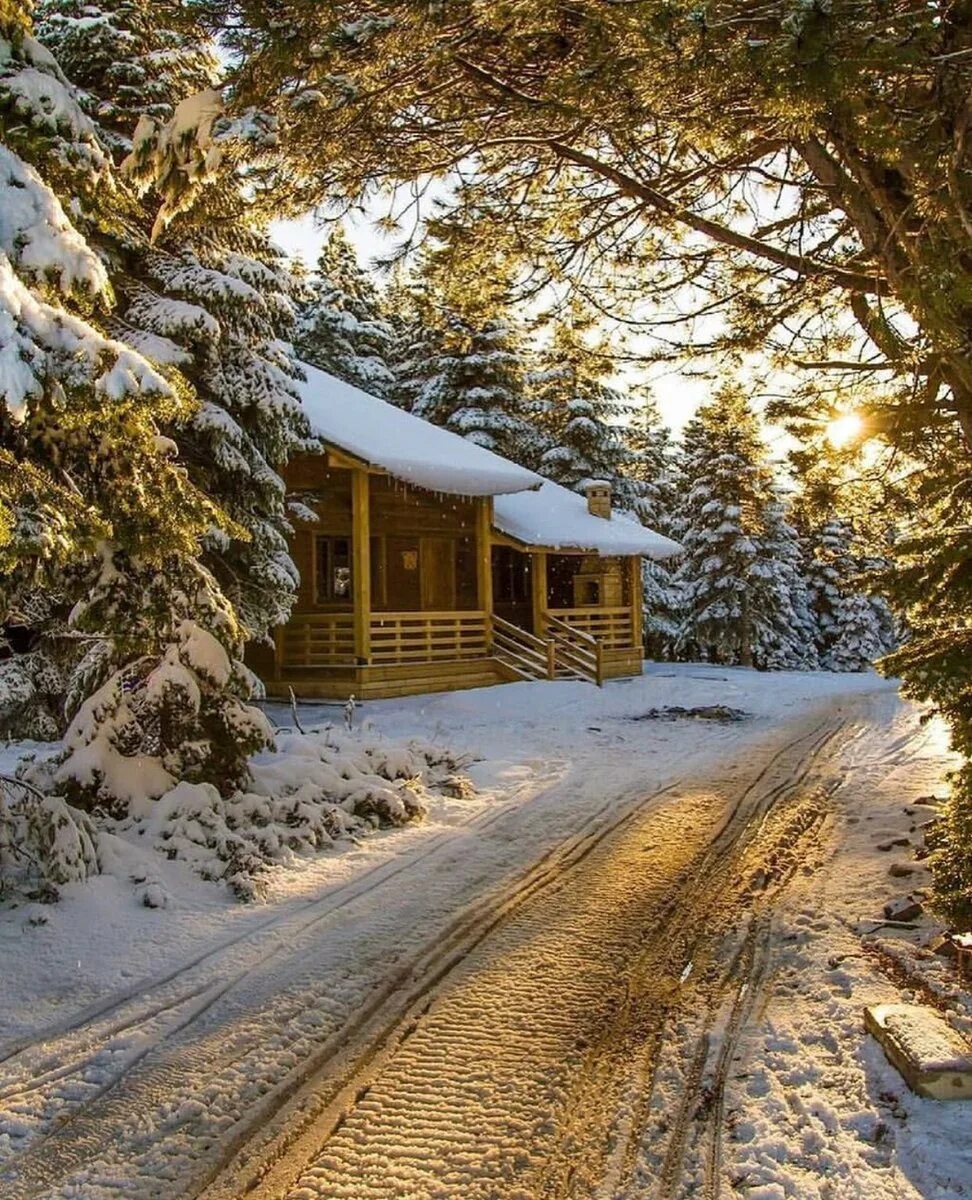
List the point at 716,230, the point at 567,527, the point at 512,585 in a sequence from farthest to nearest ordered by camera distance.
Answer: the point at 512,585 → the point at 567,527 → the point at 716,230

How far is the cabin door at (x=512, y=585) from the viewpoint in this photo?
2700 cm

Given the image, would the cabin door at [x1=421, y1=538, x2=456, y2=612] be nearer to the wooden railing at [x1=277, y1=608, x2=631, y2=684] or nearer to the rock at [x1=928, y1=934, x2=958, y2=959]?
the wooden railing at [x1=277, y1=608, x2=631, y2=684]

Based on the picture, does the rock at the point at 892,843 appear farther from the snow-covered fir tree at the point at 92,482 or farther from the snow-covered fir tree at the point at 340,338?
the snow-covered fir tree at the point at 340,338

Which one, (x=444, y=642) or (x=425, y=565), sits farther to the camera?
(x=425, y=565)

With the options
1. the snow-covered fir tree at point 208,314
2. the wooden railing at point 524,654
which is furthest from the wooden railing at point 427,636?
the snow-covered fir tree at point 208,314

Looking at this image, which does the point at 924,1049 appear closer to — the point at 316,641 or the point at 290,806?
the point at 290,806

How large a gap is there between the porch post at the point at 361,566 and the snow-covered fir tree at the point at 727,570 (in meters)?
19.4

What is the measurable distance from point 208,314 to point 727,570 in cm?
2918

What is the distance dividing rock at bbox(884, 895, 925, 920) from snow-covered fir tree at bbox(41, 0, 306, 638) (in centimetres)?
687

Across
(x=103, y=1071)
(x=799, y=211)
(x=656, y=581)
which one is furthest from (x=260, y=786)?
(x=656, y=581)

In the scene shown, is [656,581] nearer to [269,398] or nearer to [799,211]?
[269,398]

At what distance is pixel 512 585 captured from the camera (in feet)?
90.4

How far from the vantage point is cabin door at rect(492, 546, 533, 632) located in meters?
27.0

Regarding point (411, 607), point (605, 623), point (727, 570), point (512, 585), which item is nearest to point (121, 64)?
point (411, 607)
